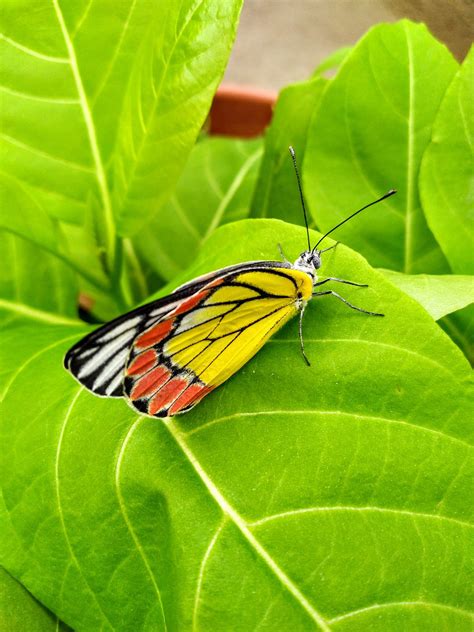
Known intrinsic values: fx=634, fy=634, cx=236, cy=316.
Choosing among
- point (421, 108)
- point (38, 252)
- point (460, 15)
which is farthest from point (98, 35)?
point (460, 15)

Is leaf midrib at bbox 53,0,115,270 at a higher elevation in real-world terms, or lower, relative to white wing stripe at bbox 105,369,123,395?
higher

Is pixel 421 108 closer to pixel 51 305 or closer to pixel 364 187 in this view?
pixel 364 187

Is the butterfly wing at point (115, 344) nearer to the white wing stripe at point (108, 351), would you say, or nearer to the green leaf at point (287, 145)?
the white wing stripe at point (108, 351)

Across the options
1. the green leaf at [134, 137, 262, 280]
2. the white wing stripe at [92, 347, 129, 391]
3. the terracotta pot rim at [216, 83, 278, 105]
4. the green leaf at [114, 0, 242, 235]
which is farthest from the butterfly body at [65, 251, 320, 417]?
the terracotta pot rim at [216, 83, 278, 105]

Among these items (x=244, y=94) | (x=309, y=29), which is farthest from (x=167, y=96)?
(x=309, y=29)

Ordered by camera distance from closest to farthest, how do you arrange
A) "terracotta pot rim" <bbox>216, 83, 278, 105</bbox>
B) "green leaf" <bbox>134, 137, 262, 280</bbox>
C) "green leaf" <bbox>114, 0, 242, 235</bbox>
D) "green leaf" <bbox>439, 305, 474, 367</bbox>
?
"green leaf" <bbox>114, 0, 242, 235</bbox> → "green leaf" <bbox>439, 305, 474, 367</bbox> → "green leaf" <bbox>134, 137, 262, 280</bbox> → "terracotta pot rim" <bbox>216, 83, 278, 105</bbox>

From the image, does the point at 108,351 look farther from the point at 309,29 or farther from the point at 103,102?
the point at 309,29

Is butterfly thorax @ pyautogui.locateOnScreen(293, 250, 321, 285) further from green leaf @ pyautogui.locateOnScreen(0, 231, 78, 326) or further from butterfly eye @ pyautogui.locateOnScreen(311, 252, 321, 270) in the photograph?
green leaf @ pyautogui.locateOnScreen(0, 231, 78, 326)
